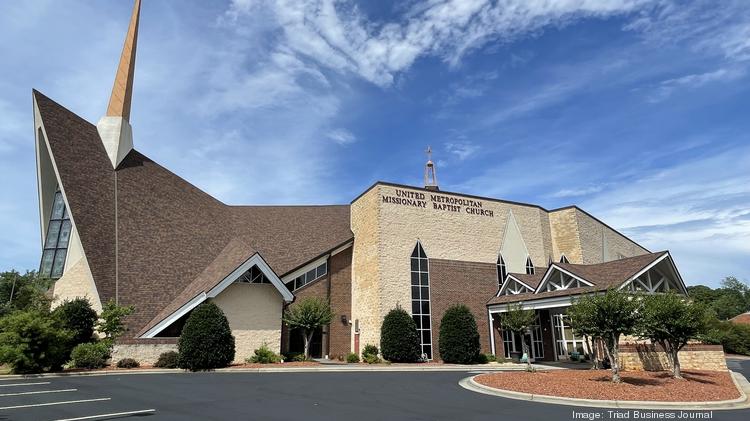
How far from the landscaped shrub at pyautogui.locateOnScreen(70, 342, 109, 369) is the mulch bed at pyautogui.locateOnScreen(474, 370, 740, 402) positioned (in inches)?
Result: 591

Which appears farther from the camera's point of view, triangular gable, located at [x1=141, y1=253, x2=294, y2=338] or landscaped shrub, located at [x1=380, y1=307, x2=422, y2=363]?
landscaped shrub, located at [x1=380, y1=307, x2=422, y2=363]

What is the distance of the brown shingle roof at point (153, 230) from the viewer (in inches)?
866

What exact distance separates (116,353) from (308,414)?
1376 cm

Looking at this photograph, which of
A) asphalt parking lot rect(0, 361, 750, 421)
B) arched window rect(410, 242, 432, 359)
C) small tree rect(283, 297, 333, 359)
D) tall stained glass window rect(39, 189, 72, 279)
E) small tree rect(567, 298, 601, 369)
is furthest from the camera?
arched window rect(410, 242, 432, 359)

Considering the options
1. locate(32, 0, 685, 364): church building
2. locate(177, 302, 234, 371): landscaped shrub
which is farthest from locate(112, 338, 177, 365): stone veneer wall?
locate(177, 302, 234, 371): landscaped shrub

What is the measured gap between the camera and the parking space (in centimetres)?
887

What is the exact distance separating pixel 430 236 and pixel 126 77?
23081mm

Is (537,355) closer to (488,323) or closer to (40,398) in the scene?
(488,323)

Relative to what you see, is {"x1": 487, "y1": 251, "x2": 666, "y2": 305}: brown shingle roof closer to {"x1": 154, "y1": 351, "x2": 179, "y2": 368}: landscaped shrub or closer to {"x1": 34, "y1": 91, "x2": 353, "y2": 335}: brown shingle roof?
{"x1": 34, "y1": 91, "x2": 353, "y2": 335}: brown shingle roof

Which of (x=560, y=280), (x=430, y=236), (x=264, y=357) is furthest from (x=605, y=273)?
(x=264, y=357)

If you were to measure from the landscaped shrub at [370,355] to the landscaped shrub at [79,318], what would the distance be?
13.0 m

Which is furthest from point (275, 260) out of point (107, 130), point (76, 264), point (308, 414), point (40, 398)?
point (308, 414)

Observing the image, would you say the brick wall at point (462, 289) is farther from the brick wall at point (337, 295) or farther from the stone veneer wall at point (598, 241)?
the stone veneer wall at point (598, 241)

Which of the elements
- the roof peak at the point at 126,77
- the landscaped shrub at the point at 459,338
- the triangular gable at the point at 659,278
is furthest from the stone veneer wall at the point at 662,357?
the roof peak at the point at 126,77
